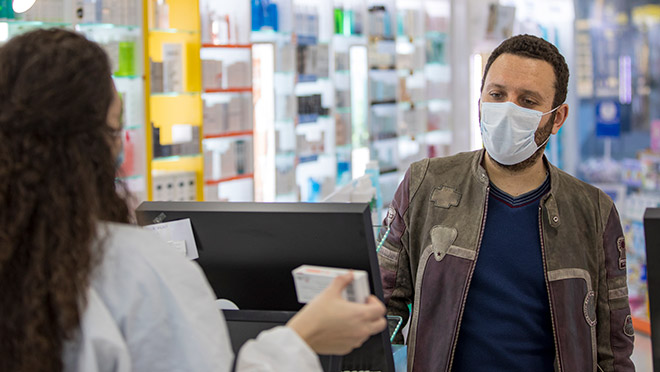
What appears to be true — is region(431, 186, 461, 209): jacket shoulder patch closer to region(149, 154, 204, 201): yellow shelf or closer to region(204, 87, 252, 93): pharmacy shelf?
region(149, 154, 204, 201): yellow shelf

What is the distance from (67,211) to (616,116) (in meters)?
8.79

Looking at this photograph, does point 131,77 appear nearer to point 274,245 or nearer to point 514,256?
point 514,256

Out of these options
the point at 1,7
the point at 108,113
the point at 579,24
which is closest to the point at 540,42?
the point at 108,113

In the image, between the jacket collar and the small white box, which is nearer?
the small white box

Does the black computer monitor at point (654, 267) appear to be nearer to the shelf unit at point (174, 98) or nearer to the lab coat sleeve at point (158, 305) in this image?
the lab coat sleeve at point (158, 305)

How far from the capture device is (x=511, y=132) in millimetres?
2137

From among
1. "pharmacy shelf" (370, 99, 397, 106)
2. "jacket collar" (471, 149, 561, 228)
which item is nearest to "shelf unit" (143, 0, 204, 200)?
"pharmacy shelf" (370, 99, 397, 106)

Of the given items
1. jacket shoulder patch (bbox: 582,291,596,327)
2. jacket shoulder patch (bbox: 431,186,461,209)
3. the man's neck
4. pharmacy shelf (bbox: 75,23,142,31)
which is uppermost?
pharmacy shelf (bbox: 75,23,142,31)

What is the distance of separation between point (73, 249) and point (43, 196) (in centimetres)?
8

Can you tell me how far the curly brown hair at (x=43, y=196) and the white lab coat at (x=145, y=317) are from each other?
20mm

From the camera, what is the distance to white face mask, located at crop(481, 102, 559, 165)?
2148 millimetres

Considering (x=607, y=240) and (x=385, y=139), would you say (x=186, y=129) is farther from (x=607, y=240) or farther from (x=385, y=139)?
(x=607, y=240)

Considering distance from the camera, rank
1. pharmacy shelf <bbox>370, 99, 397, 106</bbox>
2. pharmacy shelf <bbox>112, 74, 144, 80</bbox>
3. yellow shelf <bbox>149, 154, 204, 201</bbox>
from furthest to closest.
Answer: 1. pharmacy shelf <bbox>370, 99, 397, 106</bbox>
2. yellow shelf <bbox>149, 154, 204, 201</bbox>
3. pharmacy shelf <bbox>112, 74, 144, 80</bbox>

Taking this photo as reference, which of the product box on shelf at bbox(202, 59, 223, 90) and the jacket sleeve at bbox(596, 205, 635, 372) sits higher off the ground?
the product box on shelf at bbox(202, 59, 223, 90)
